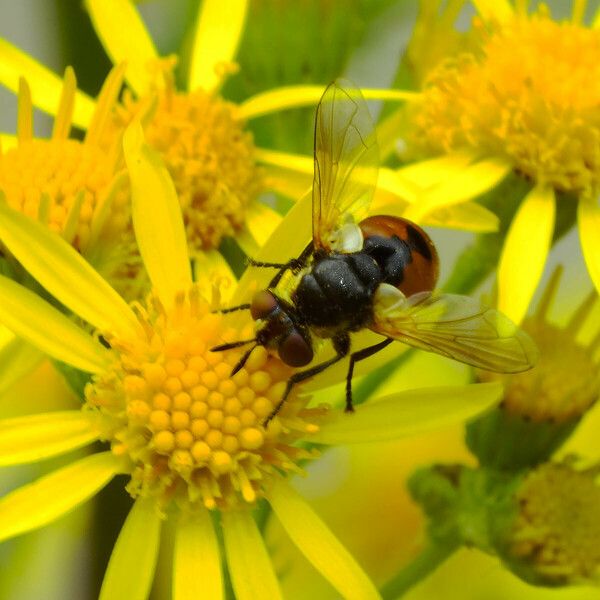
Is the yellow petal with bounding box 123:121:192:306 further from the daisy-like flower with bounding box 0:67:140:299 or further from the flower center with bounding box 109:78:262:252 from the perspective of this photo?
the flower center with bounding box 109:78:262:252

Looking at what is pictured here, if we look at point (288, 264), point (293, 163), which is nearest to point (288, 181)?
point (293, 163)

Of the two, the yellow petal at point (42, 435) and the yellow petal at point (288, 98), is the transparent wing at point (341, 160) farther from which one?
the yellow petal at point (42, 435)

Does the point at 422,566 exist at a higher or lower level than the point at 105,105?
lower

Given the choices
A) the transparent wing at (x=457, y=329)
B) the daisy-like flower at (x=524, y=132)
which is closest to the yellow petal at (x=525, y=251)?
the daisy-like flower at (x=524, y=132)

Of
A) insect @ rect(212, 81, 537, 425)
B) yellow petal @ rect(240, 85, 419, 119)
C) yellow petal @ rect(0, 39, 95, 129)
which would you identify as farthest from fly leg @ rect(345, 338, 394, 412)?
yellow petal @ rect(0, 39, 95, 129)

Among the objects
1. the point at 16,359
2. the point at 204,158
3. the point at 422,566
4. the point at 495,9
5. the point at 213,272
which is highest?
the point at 495,9

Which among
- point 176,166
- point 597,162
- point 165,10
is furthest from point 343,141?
point 165,10

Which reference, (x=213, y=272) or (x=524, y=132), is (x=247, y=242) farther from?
(x=524, y=132)

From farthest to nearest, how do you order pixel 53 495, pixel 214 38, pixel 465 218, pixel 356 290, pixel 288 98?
pixel 214 38, pixel 288 98, pixel 465 218, pixel 356 290, pixel 53 495
